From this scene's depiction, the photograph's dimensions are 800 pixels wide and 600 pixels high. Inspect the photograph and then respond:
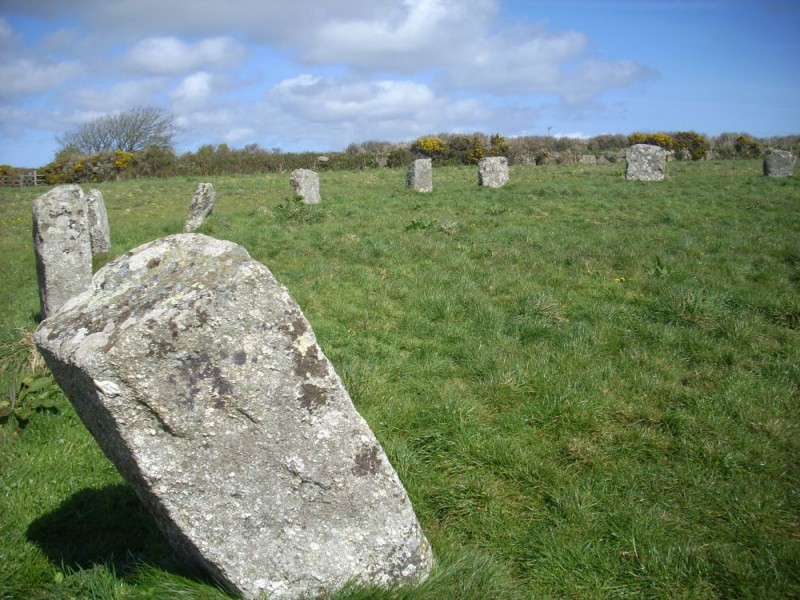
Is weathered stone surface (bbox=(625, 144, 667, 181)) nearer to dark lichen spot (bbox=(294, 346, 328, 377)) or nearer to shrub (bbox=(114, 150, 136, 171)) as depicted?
dark lichen spot (bbox=(294, 346, 328, 377))

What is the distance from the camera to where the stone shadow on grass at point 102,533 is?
3.42 m

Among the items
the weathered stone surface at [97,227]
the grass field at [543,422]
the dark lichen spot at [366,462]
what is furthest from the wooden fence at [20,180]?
the dark lichen spot at [366,462]

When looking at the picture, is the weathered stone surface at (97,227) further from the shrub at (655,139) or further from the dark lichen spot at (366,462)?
the shrub at (655,139)

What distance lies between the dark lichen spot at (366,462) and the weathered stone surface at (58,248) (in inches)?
309

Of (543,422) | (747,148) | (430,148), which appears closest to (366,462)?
(543,422)

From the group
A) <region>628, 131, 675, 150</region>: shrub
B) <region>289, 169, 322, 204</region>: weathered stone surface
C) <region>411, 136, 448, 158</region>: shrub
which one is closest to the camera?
<region>289, 169, 322, 204</region>: weathered stone surface

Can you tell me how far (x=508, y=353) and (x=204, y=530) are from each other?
424 centimetres

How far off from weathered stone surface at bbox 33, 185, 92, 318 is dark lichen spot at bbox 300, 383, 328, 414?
774 cm

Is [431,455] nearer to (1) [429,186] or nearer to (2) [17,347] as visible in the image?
(2) [17,347]

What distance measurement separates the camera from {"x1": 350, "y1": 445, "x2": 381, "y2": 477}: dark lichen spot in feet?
9.14

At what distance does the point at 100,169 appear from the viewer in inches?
1464

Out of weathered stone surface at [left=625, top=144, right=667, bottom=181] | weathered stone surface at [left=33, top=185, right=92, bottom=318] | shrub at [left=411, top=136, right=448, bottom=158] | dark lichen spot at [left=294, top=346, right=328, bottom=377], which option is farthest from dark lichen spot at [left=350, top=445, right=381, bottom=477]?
shrub at [left=411, top=136, right=448, bottom=158]

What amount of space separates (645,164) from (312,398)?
2084 centimetres

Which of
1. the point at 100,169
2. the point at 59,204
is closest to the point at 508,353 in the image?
the point at 59,204
